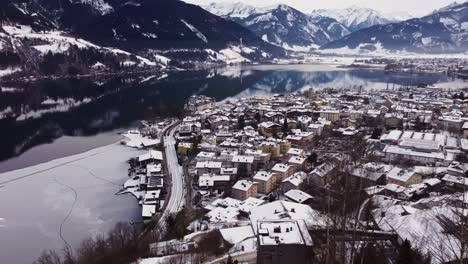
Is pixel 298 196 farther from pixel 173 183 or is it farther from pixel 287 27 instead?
pixel 287 27

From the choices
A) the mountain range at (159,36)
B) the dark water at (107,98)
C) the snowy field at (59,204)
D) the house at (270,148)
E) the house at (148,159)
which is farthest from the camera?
the mountain range at (159,36)

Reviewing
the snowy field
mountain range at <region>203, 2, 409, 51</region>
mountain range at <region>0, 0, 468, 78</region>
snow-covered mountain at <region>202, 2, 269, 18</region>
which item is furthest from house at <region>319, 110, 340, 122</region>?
snow-covered mountain at <region>202, 2, 269, 18</region>

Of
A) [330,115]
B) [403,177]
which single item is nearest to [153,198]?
[403,177]

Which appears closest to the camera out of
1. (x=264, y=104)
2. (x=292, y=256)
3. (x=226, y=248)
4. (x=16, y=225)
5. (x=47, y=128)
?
(x=292, y=256)

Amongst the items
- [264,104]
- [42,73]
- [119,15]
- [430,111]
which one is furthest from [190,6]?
[430,111]

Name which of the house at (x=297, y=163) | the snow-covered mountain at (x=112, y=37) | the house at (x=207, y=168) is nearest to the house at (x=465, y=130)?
the house at (x=297, y=163)

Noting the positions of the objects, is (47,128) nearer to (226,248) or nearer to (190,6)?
(226,248)

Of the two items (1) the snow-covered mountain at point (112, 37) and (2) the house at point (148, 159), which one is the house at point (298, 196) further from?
(1) the snow-covered mountain at point (112, 37)
